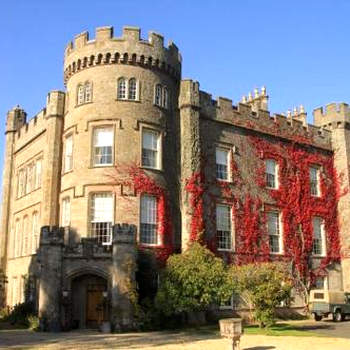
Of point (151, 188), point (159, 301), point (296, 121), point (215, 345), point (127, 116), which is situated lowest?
point (215, 345)

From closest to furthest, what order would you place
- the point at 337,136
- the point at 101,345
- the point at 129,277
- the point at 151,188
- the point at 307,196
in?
the point at 101,345 → the point at 129,277 → the point at 151,188 → the point at 307,196 → the point at 337,136

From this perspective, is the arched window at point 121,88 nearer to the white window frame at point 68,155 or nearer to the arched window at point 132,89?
the arched window at point 132,89

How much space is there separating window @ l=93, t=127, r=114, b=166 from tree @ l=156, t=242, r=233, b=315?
23.6 feet

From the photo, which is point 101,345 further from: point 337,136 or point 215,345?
point 337,136

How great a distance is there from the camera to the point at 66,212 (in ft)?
94.6

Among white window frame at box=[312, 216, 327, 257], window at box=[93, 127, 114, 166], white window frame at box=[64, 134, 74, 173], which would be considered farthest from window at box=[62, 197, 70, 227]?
white window frame at box=[312, 216, 327, 257]

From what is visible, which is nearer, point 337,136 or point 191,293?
point 191,293

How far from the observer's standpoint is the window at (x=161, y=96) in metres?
29.5

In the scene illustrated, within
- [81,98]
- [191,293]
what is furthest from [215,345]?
[81,98]

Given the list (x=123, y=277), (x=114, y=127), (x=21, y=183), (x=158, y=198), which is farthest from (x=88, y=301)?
(x=21, y=183)

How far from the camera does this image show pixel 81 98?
29422mm

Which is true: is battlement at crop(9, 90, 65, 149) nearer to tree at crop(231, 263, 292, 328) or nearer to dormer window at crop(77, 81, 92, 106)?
dormer window at crop(77, 81, 92, 106)

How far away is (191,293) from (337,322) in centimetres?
1152

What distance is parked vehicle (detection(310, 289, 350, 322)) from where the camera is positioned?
30.6m
